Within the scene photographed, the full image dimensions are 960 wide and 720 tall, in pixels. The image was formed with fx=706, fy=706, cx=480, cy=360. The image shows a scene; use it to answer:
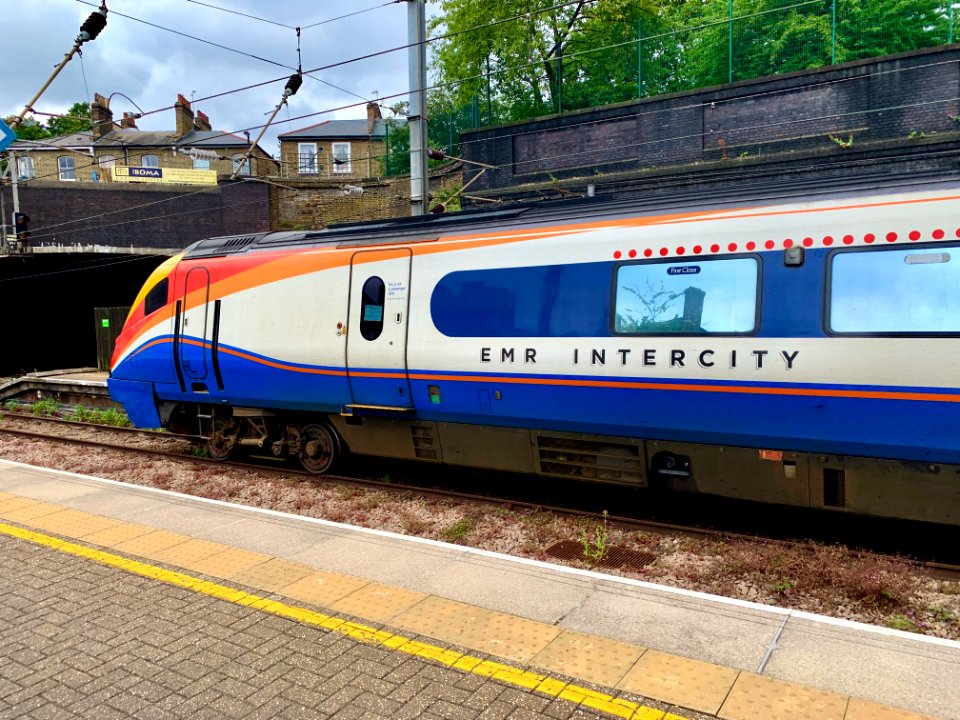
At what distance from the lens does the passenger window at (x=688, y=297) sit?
6293 mm

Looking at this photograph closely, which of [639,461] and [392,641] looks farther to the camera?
[639,461]

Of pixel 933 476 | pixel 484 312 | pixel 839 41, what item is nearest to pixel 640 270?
pixel 484 312

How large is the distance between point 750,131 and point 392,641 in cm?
1432

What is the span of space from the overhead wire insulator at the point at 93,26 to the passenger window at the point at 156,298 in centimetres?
423

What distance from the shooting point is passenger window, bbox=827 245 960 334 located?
17.9 ft

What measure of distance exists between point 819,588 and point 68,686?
5.25 m

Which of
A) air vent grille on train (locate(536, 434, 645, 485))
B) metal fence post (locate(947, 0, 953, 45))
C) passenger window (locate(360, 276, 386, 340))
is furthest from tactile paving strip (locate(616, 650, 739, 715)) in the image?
metal fence post (locate(947, 0, 953, 45))

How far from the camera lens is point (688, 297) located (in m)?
6.57

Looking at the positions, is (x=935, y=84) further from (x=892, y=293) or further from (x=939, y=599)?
(x=939, y=599)

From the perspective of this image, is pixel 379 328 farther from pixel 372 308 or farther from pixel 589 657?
pixel 589 657

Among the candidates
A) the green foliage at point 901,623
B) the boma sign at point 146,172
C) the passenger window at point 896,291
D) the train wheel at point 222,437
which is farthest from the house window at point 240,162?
the green foliage at point 901,623

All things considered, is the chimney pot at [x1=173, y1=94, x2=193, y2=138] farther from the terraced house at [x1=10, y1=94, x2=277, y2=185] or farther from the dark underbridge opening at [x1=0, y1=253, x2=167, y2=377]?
the dark underbridge opening at [x1=0, y1=253, x2=167, y2=377]

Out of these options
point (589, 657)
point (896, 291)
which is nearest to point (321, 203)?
point (896, 291)

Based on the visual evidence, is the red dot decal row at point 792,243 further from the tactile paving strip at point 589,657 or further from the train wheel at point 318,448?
the train wheel at point 318,448
